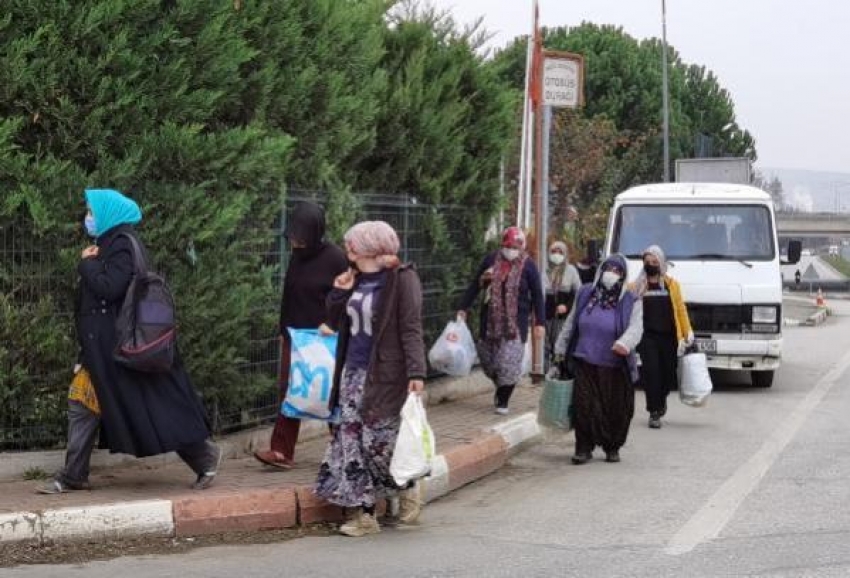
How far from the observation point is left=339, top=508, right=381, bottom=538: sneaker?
6.87 meters

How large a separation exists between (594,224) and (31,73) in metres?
29.5

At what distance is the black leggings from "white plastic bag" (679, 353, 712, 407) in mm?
328

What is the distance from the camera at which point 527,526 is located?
7172 mm

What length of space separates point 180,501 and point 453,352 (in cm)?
436

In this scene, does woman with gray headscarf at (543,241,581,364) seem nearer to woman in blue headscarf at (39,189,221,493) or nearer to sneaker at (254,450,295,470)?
sneaker at (254,450,295,470)

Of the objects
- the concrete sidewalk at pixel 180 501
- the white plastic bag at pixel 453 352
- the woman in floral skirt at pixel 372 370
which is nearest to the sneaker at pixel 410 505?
the woman in floral skirt at pixel 372 370

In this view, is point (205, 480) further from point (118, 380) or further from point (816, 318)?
point (816, 318)

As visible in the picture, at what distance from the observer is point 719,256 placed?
49.9 ft

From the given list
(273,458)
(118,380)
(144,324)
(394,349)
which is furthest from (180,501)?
(394,349)

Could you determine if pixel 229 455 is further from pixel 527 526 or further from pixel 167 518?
pixel 527 526

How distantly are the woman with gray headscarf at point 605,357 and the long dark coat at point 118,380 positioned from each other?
361 cm

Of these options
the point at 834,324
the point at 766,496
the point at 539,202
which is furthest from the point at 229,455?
the point at 834,324

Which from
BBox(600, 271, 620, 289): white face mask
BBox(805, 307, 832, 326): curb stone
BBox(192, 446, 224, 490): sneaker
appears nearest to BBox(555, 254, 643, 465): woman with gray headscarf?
BBox(600, 271, 620, 289): white face mask

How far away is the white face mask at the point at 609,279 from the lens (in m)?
9.30
